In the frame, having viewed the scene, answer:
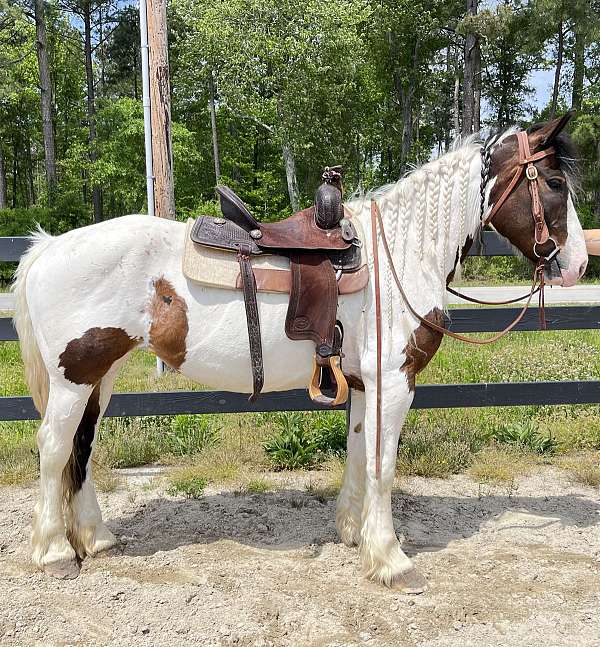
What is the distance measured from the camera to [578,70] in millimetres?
22859

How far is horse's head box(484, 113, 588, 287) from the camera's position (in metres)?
2.89

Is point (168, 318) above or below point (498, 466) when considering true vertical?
above

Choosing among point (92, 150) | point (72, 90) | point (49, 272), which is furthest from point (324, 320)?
point (72, 90)

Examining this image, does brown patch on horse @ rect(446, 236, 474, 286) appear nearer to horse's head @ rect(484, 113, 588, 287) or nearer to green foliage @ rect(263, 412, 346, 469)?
horse's head @ rect(484, 113, 588, 287)

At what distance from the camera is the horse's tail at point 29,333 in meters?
3.14

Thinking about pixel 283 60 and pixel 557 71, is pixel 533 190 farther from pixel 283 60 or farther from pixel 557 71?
pixel 557 71

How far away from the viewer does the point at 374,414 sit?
300 cm

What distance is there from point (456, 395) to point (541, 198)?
81.9 inches

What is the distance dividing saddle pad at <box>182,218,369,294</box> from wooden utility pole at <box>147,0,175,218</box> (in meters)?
2.81

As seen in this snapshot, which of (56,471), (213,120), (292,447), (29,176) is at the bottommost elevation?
(292,447)

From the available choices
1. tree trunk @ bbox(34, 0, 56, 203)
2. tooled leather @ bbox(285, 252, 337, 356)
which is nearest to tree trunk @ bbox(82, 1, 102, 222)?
tree trunk @ bbox(34, 0, 56, 203)

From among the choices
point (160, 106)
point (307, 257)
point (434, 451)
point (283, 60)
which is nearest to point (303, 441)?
point (434, 451)

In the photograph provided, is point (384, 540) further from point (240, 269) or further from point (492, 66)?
point (492, 66)

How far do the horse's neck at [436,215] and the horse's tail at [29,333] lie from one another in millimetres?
1918
